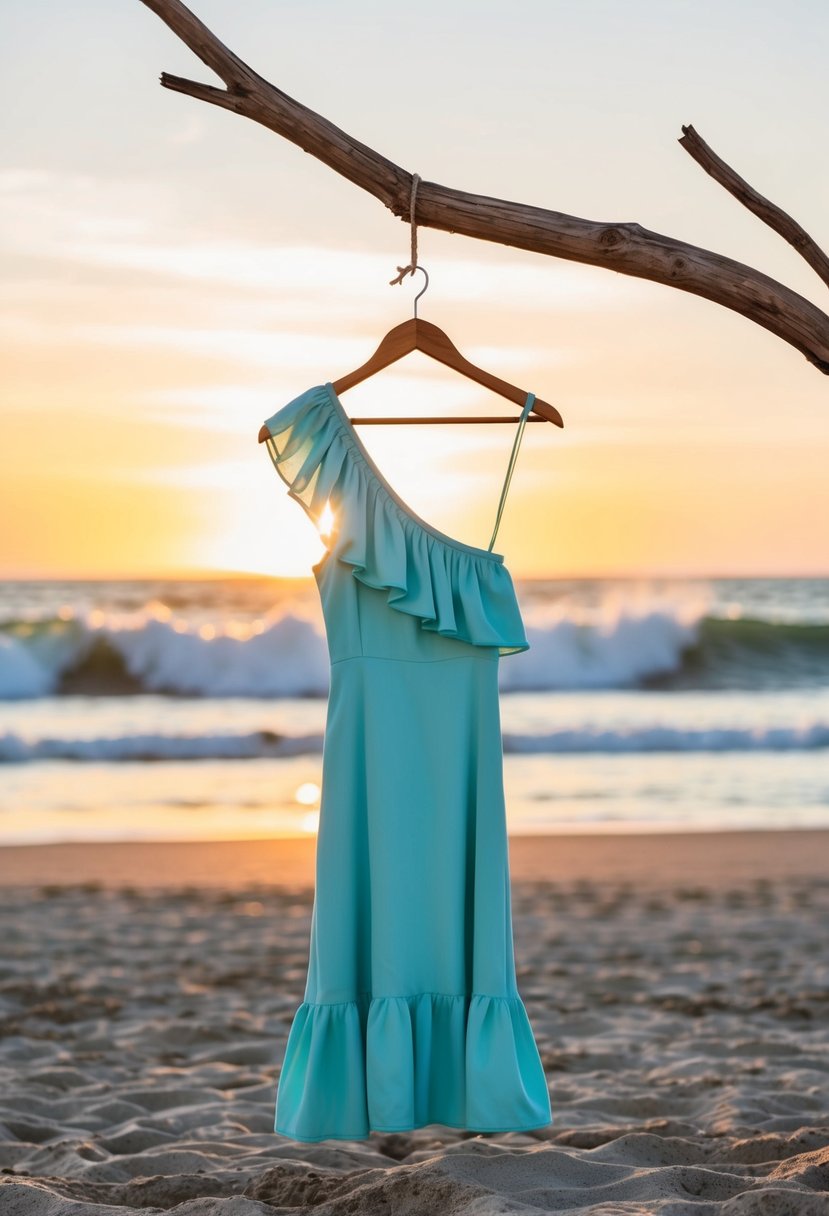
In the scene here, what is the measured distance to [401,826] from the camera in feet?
8.24

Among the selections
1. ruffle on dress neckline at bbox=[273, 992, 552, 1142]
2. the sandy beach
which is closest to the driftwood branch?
ruffle on dress neckline at bbox=[273, 992, 552, 1142]

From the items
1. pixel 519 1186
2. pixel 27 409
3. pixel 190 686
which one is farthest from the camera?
pixel 190 686

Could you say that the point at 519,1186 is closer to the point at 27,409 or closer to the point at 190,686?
the point at 27,409

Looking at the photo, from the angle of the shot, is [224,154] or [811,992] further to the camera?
[224,154]

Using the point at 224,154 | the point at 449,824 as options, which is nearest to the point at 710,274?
the point at 449,824

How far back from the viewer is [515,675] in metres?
15.0

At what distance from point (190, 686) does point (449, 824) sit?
497 inches

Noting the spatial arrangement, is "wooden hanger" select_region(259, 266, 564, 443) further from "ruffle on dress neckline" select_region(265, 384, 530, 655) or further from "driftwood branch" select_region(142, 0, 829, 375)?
"driftwood branch" select_region(142, 0, 829, 375)

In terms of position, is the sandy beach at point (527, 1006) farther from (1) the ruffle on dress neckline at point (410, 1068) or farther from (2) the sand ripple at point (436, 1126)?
(1) the ruffle on dress neckline at point (410, 1068)

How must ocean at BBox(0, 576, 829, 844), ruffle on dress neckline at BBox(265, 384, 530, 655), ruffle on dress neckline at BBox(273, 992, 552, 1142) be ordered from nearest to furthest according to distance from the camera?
ruffle on dress neckline at BBox(273, 992, 552, 1142) → ruffle on dress neckline at BBox(265, 384, 530, 655) → ocean at BBox(0, 576, 829, 844)

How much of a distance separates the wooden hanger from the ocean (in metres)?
5.70

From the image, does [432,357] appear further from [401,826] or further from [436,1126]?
[436,1126]

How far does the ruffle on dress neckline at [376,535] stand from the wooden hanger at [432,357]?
0.06 m

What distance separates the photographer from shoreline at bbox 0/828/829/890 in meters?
6.96
